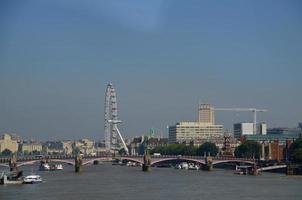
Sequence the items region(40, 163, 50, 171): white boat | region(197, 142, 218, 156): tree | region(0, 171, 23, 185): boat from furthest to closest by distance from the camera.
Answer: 1. region(197, 142, 218, 156): tree
2. region(40, 163, 50, 171): white boat
3. region(0, 171, 23, 185): boat

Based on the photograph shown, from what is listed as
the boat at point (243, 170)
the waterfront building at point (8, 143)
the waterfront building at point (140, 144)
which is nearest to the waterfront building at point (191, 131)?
the waterfront building at point (140, 144)

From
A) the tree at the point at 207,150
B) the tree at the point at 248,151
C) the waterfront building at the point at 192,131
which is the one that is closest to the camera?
the tree at the point at 248,151

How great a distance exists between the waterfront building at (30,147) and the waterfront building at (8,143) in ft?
7.93

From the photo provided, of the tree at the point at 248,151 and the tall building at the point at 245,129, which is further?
the tall building at the point at 245,129

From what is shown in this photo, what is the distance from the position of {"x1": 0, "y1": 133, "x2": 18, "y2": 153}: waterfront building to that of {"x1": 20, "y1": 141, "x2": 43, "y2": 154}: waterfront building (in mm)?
2417

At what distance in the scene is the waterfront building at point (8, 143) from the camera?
215 ft

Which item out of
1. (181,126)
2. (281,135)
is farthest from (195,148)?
(181,126)

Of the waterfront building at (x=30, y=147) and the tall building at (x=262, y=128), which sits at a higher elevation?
the tall building at (x=262, y=128)

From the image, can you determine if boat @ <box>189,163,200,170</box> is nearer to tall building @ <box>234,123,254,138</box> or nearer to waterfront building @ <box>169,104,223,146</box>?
waterfront building @ <box>169,104,223,146</box>

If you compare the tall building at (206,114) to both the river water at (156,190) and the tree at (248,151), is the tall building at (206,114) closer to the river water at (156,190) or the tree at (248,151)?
the tree at (248,151)

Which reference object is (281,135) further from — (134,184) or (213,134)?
(134,184)

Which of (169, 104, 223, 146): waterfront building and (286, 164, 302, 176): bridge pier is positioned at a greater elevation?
(169, 104, 223, 146): waterfront building

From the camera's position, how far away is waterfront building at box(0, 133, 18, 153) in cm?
6544

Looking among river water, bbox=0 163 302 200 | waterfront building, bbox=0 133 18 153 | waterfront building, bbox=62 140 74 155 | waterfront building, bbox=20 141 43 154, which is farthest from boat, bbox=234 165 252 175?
waterfront building, bbox=62 140 74 155
